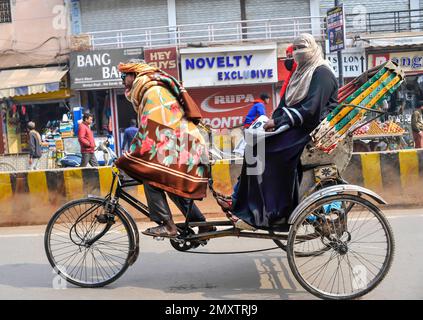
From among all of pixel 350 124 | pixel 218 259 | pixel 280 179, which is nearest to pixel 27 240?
pixel 218 259

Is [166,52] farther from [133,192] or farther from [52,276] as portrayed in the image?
[52,276]

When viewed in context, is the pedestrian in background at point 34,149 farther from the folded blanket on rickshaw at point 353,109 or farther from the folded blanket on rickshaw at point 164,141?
the folded blanket on rickshaw at point 353,109

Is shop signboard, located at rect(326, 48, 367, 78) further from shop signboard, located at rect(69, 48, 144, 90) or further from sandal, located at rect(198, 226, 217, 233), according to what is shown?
sandal, located at rect(198, 226, 217, 233)

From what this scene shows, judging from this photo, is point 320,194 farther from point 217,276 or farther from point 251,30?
point 251,30

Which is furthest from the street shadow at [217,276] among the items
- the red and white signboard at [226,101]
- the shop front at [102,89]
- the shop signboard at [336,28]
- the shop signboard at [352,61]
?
the shop signboard at [352,61]

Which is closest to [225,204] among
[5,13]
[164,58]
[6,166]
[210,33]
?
[6,166]

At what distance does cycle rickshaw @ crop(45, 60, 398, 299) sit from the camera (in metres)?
3.68

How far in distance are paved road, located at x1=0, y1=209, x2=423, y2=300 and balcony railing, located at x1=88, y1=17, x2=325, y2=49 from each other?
48.5ft

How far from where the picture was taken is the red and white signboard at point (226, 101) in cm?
1950

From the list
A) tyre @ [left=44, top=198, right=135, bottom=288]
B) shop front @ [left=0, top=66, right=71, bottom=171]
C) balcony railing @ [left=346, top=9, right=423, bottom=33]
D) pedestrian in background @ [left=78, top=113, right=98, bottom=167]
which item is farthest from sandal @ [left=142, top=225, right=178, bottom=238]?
balcony railing @ [left=346, top=9, right=423, bottom=33]

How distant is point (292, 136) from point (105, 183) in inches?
159

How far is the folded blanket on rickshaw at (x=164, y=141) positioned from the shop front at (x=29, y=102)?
14826 millimetres

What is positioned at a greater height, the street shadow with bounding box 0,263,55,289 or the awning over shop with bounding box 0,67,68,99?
the awning over shop with bounding box 0,67,68,99
